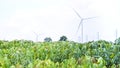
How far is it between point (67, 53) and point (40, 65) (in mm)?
6184

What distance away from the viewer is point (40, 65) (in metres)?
7.16

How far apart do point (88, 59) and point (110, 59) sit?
4406 mm

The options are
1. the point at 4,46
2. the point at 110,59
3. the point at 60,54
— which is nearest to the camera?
the point at 110,59

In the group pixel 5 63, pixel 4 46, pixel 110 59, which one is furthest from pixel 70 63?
pixel 4 46

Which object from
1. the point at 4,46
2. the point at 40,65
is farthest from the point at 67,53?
the point at 40,65

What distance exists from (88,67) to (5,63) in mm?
1921

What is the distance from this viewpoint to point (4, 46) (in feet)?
57.9

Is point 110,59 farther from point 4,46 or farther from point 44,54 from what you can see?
point 4,46

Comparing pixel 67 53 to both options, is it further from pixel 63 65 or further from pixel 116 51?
pixel 63 65

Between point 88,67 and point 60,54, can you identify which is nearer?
point 88,67

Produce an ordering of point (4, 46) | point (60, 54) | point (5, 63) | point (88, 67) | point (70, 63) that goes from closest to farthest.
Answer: point (88, 67) → point (70, 63) → point (5, 63) → point (60, 54) → point (4, 46)

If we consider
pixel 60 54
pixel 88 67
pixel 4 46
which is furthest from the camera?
pixel 4 46

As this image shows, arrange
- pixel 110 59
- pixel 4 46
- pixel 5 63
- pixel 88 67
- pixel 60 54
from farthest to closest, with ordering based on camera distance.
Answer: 1. pixel 4 46
2. pixel 60 54
3. pixel 110 59
4. pixel 5 63
5. pixel 88 67

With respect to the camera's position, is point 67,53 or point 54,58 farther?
point 67,53
